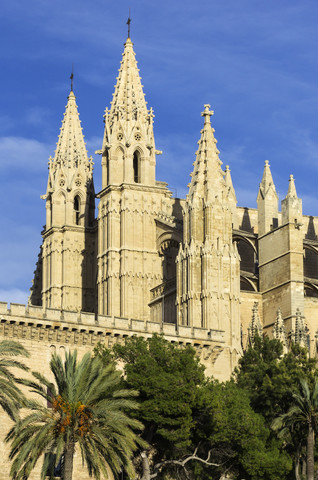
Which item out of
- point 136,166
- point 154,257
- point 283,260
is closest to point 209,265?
point 283,260

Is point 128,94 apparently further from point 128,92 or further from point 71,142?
point 71,142

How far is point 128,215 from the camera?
218 ft

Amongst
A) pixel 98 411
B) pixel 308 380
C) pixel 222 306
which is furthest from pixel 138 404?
pixel 222 306

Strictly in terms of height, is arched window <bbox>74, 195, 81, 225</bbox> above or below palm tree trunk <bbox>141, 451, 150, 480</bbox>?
above

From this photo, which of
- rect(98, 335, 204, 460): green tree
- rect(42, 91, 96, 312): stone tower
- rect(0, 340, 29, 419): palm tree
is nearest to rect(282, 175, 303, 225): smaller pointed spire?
rect(42, 91, 96, 312): stone tower

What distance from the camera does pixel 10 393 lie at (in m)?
44.5

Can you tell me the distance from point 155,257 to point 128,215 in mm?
2557

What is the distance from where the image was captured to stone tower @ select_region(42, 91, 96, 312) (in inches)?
2840

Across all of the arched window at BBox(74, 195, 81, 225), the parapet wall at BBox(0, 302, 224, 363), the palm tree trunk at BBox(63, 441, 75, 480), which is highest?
the arched window at BBox(74, 195, 81, 225)

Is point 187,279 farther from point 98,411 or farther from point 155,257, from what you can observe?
point 98,411

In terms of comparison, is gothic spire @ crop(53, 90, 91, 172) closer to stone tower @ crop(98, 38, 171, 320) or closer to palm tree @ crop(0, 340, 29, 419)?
stone tower @ crop(98, 38, 171, 320)

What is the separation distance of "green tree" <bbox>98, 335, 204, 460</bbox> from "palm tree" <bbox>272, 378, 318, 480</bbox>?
356 centimetres

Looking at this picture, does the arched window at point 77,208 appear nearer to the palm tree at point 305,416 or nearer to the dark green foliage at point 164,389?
the dark green foliage at point 164,389

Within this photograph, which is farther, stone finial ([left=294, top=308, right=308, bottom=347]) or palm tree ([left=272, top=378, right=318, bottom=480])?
stone finial ([left=294, top=308, right=308, bottom=347])
